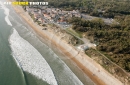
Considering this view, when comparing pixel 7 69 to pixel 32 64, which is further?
pixel 32 64

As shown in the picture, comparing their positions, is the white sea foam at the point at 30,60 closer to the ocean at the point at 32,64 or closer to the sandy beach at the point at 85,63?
the ocean at the point at 32,64

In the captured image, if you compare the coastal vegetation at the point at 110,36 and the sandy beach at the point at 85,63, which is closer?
the sandy beach at the point at 85,63

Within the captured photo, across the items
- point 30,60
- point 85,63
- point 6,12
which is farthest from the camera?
point 6,12

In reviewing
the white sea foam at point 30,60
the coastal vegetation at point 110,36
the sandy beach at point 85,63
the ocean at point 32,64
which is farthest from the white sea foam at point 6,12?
the coastal vegetation at point 110,36

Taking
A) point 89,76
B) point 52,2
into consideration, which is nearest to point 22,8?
point 52,2

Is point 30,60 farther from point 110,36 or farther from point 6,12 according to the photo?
point 6,12

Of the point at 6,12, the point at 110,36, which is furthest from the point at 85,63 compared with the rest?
the point at 6,12

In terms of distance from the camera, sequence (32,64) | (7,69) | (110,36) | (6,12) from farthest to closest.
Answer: (6,12), (110,36), (32,64), (7,69)
